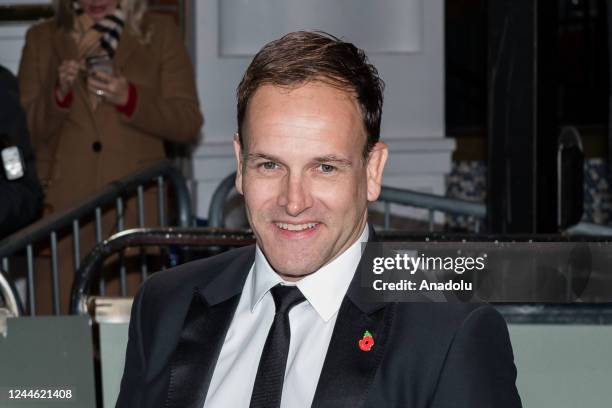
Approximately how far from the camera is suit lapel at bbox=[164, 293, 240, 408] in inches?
91.4

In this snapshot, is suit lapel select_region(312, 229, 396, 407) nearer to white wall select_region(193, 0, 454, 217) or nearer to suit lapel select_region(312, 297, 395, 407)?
suit lapel select_region(312, 297, 395, 407)

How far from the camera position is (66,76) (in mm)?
5062

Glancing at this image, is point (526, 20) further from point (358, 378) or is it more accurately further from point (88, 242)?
point (358, 378)

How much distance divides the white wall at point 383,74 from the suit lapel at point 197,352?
437 cm

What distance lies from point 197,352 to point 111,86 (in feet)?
9.21

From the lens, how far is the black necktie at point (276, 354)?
7.34 ft

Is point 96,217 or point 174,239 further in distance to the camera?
point 96,217

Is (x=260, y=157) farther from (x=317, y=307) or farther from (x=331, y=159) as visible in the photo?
(x=317, y=307)

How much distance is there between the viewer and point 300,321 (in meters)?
2.34

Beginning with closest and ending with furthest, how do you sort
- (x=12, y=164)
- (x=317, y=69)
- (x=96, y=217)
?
1. (x=317, y=69)
2. (x=12, y=164)
3. (x=96, y=217)

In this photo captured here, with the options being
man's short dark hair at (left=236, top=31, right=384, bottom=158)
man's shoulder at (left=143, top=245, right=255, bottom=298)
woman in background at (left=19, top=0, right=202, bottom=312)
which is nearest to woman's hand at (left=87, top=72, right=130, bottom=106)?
woman in background at (left=19, top=0, right=202, bottom=312)

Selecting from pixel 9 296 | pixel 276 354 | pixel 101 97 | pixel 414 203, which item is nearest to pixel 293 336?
pixel 276 354

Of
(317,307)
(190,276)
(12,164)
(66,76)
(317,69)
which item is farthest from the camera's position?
(66,76)

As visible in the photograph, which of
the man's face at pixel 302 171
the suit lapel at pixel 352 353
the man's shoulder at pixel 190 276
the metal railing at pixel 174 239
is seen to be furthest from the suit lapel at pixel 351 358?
the metal railing at pixel 174 239
